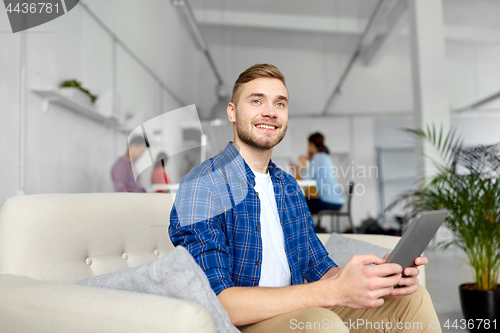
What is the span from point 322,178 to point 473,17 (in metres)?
4.89

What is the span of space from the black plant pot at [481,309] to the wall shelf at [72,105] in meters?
3.31

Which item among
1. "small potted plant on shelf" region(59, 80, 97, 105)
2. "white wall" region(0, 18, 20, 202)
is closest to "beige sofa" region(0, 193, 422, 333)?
"white wall" region(0, 18, 20, 202)

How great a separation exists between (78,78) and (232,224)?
3391 mm

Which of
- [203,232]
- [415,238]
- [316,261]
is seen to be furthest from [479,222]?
[203,232]

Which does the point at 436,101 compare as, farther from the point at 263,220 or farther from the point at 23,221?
the point at 23,221

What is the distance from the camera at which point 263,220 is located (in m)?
1.22

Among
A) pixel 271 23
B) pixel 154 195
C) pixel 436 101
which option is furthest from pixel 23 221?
pixel 271 23

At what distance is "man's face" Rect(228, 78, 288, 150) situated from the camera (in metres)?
1.25

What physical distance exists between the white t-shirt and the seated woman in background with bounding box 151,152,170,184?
655 millimetres

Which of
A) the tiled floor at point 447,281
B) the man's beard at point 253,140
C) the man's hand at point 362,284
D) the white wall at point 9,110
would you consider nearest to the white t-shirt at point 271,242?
the man's beard at point 253,140

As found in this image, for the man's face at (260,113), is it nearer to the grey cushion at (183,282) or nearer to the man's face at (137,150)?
the man's face at (137,150)

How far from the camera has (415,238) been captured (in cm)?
97

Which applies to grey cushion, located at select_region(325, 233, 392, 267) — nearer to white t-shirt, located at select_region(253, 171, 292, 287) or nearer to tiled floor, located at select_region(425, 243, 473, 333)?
white t-shirt, located at select_region(253, 171, 292, 287)

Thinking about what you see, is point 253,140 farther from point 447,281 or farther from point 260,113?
point 447,281
